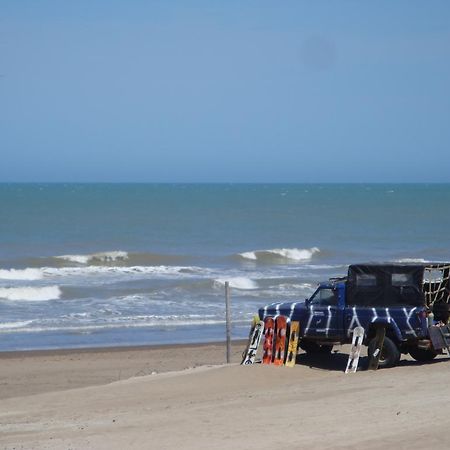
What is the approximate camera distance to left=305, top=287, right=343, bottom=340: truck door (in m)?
17.4

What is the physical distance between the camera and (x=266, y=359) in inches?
698

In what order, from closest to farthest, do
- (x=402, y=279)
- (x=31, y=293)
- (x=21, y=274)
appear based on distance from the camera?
(x=402, y=279)
(x=31, y=293)
(x=21, y=274)

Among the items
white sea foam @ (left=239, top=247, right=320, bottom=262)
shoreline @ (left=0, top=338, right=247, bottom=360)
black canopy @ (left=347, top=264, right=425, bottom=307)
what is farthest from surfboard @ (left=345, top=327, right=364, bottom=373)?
white sea foam @ (left=239, top=247, right=320, bottom=262)

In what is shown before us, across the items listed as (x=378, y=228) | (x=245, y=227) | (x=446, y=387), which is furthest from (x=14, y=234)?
(x=446, y=387)

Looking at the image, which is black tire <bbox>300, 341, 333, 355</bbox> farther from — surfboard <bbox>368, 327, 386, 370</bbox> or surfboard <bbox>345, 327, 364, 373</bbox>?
surfboard <bbox>368, 327, 386, 370</bbox>

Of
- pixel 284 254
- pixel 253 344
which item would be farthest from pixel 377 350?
pixel 284 254

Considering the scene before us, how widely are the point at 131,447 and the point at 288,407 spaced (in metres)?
2.69

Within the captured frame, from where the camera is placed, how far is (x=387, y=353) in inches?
669

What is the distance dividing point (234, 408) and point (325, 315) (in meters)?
4.45

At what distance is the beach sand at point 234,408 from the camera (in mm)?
11445

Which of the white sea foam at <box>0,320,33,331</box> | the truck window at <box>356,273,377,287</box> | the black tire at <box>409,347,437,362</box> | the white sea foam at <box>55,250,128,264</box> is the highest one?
the truck window at <box>356,273,377,287</box>

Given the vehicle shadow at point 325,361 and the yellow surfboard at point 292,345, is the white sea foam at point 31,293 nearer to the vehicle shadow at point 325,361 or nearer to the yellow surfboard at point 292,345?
the vehicle shadow at point 325,361

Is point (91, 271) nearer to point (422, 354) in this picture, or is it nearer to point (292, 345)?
point (292, 345)

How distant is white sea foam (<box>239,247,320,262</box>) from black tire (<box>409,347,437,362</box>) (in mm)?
31809
